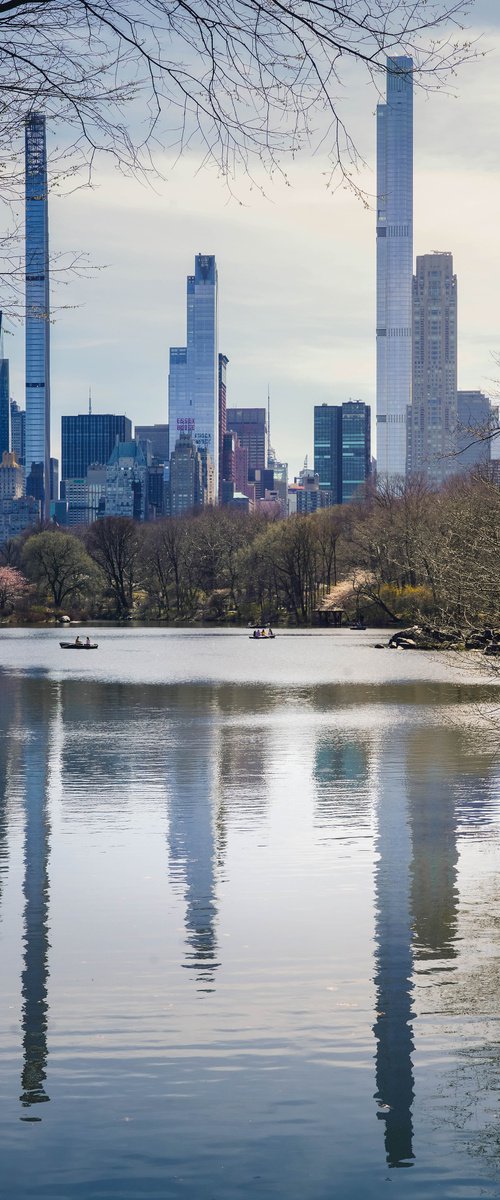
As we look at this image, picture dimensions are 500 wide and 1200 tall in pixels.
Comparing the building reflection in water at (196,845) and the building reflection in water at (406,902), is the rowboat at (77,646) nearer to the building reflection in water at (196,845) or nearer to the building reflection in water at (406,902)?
the building reflection in water at (196,845)

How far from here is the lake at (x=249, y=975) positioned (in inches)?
340

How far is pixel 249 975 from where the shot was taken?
40.2 ft

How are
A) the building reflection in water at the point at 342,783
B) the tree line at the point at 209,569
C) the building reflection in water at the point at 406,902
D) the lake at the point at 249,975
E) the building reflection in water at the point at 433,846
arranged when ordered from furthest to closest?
the tree line at the point at 209,569 < the building reflection in water at the point at 342,783 < the building reflection in water at the point at 433,846 < the building reflection in water at the point at 406,902 < the lake at the point at 249,975

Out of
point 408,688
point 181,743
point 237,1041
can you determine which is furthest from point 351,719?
point 237,1041

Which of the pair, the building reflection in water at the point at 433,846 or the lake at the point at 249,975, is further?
the building reflection in water at the point at 433,846

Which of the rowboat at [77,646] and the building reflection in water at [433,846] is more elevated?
the building reflection in water at [433,846]

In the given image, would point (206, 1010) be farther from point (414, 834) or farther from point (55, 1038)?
point (414, 834)

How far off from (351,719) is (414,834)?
60.9ft

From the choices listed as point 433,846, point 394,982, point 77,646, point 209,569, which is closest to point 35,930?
point 394,982

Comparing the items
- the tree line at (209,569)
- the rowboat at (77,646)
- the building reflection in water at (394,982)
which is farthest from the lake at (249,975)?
the tree line at (209,569)

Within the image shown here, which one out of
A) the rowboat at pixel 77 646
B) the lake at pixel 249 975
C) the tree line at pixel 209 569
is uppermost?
the tree line at pixel 209 569

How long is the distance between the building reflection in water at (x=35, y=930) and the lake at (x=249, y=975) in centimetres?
4

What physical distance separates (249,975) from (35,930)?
2.66 meters

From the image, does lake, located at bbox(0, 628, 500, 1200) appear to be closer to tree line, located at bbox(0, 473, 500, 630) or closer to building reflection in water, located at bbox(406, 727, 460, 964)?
building reflection in water, located at bbox(406, 727, 460, 964)
